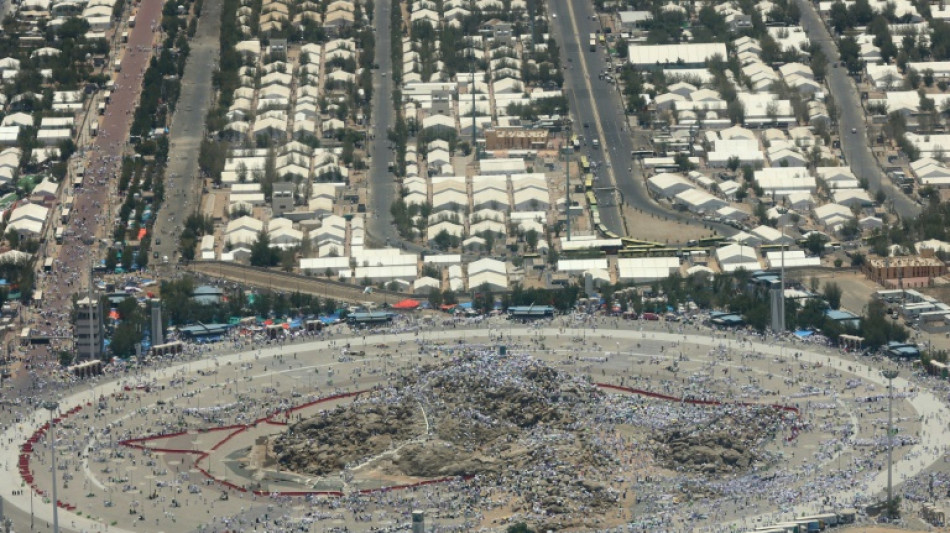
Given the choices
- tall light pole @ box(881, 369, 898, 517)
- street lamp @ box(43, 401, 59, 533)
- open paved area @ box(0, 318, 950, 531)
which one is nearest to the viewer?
street lamp @ box(43, 401, 59, 533)

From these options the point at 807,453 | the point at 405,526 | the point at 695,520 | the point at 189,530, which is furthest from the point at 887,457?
the point at 189,530

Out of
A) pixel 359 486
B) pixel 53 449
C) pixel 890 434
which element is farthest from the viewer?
pixel 890 434

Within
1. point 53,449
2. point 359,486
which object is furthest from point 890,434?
point 53,449

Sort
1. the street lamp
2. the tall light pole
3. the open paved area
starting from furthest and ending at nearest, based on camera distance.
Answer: the tall light pole, the open paved area, the street lamp

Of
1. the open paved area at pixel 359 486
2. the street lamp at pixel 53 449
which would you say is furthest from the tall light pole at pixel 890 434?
the street lamp at pixel 53 449

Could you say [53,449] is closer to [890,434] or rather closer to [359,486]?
[359,486]

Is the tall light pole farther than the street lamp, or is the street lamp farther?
the tall light pole

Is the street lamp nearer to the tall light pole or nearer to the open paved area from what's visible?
the open paved area

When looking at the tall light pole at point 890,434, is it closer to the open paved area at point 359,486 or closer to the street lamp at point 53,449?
the open paved area at point 359,486

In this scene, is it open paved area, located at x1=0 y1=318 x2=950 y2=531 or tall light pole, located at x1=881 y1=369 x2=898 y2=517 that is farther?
tall light pole, located at x1=881 y1=369 x2=898 y2=517

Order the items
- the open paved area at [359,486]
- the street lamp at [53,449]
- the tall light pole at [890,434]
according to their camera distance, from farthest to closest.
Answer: the tall light pole at [890,434], the open paved area at [359,486], the street lamp at [53,449]

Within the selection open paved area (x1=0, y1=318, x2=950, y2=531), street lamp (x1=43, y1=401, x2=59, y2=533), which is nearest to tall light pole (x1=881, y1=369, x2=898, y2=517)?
open paved area (x1=0, y1=318, x2=950, y2=531)
